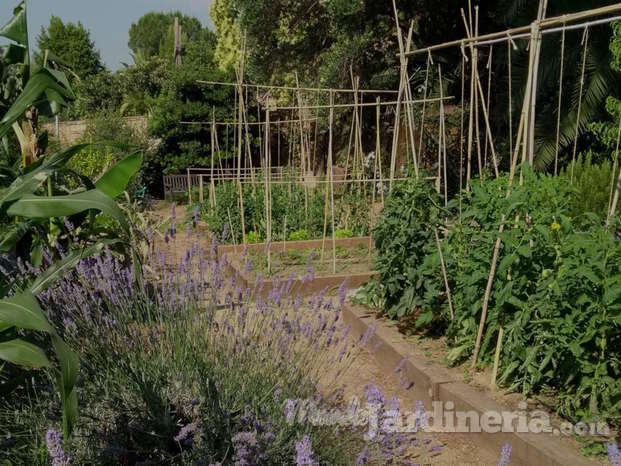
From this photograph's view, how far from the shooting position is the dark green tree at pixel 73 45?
116 ft

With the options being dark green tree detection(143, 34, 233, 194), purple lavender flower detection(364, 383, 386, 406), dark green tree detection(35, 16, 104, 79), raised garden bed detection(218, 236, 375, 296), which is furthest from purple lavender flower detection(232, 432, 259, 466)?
dark green tree detection(35, 16, 104, 79)

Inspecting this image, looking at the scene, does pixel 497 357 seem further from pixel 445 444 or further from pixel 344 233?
pixel 344 233

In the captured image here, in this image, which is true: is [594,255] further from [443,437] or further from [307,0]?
[307,0]

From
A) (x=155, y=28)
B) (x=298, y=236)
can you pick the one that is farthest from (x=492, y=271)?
(x=155, y=28)

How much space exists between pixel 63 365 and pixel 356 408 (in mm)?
1341

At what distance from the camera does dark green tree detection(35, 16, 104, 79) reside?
116ft

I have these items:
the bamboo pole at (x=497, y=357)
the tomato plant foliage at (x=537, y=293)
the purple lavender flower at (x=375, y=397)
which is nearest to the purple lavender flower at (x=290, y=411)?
the purple lavender flower at (x=375, y=397)

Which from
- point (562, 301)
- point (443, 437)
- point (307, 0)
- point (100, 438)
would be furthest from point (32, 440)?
point (307, 0)

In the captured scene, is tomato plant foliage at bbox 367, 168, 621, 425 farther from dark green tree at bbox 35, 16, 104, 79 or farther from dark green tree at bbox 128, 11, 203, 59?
dark green tree at bbox 128, 11, 203, 59

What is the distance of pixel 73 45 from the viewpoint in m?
35.5

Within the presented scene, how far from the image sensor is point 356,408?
114 inches

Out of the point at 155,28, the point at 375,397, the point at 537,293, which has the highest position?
the point at 155,28

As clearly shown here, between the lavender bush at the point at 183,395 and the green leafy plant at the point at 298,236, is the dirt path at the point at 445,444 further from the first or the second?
the green leafy plant at the point at 298,236

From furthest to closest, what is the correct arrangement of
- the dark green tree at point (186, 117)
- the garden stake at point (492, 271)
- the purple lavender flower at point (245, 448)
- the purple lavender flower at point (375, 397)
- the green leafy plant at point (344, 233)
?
the dark green tree at point (186, 117), the green leafy plant at point (344, 233), the garden stake at point (492, 271), the purple lavender flower at point (375, 397), the purple lavender flower at point (245, 448)
